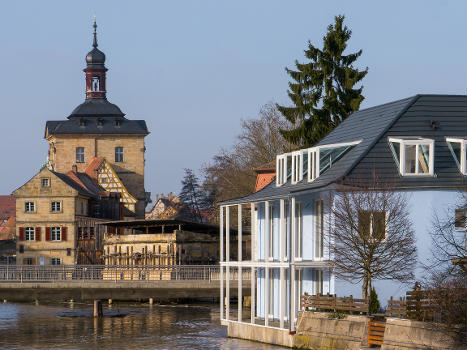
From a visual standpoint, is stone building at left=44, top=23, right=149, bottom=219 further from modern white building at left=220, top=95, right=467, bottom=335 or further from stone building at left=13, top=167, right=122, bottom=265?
modern white building at left=220, top=95, right=467, bottom=335

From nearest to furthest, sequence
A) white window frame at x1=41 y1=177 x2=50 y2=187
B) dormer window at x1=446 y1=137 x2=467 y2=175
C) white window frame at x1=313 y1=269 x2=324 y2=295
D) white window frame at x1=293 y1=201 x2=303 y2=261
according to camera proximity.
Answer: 1. dormer window at x1=446 y1=137 x2=467 y2=175
2. white window frame at x1=313 y1=269 x2=324 y2=295
3. white window frame at x1=293 y1=201 x2=303 y2=261
4. white window frame at x1=41 y1=177 x2=50 y2=187

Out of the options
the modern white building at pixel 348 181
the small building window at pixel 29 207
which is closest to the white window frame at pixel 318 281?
the modern white building at pixel 348 181

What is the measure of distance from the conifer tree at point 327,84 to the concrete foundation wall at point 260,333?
2332 centimetres

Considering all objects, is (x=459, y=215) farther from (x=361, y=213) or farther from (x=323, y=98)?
(x=323, y=98)

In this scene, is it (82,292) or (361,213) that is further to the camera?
(82,292)

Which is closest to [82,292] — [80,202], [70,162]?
[80,202]

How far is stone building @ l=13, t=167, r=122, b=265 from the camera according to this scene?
9675 centimetres

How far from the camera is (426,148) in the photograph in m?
38.2

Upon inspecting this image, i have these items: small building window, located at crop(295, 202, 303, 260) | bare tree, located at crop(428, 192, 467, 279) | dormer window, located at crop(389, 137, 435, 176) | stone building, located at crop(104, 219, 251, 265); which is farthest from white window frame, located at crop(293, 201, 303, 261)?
stone building, located at crop(104, 219, 251, 265)

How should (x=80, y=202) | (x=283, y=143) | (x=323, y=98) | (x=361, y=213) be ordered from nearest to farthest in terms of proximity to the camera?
(x=361, y=213) → (x=323, y=98) → (x=283, y=143) → (x=80, y=202)

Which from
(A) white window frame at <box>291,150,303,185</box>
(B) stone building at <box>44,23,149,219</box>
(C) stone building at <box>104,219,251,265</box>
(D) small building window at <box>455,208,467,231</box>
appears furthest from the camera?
(B) stone building at <box>44,23,149,219</box>

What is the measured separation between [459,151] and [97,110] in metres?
91.4

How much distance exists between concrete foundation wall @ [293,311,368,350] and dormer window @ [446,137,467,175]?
727 centimetres

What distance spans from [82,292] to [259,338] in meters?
22.1
